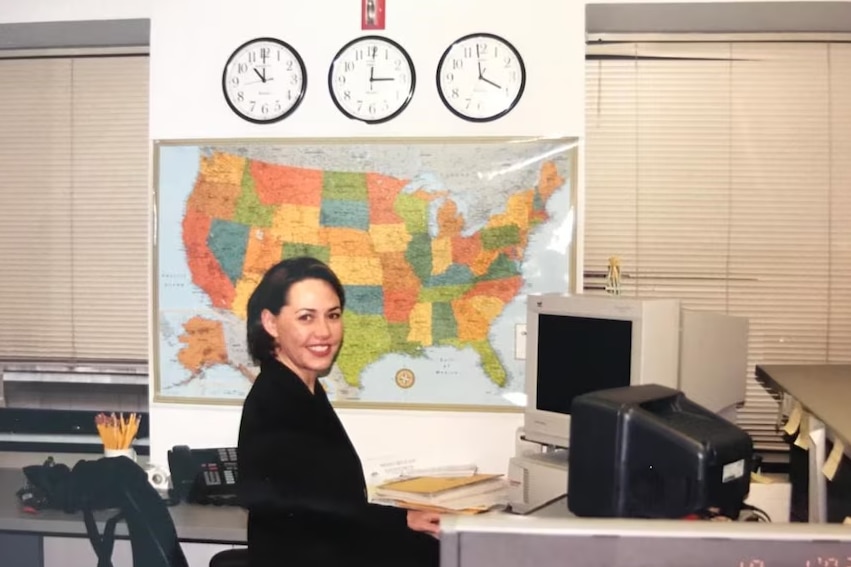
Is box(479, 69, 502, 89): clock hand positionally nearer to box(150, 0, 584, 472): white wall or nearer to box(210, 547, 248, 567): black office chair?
box(150, 0, 584, 472): white wall

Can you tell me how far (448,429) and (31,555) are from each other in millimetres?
1633

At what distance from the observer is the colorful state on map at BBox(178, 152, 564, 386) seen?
283 centimetres

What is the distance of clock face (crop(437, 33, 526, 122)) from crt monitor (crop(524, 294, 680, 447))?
2.36ft

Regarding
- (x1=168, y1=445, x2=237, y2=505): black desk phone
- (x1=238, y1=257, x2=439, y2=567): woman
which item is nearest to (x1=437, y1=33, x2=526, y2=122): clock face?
(x1=238, y1=257, x2=439, y2=567): woman

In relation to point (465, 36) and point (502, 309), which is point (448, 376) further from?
point (465, 36)

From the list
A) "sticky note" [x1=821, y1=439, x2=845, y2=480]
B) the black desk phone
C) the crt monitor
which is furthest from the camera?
the black desk phone

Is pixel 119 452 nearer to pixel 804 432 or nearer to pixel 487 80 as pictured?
pixel 487 80

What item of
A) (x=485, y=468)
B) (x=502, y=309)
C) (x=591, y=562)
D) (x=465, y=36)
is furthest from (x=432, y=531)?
(x=465, y=36)

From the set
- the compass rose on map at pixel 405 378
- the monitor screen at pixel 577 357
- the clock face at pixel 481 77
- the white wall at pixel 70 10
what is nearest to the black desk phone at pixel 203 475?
the compass rose on map at pixel 405 378

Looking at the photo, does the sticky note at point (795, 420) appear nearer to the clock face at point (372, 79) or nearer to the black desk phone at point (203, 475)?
the clock face at point (372, 79)

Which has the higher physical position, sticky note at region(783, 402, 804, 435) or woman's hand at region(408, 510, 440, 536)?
sticky note at region(783, 402, 804, 435)

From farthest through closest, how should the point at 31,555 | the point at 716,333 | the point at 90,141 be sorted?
the point at 90,141 → the point at 31,555 → the point at 716,333

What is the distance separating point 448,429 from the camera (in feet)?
9.39

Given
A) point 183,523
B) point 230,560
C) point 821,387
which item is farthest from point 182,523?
point 821,387
